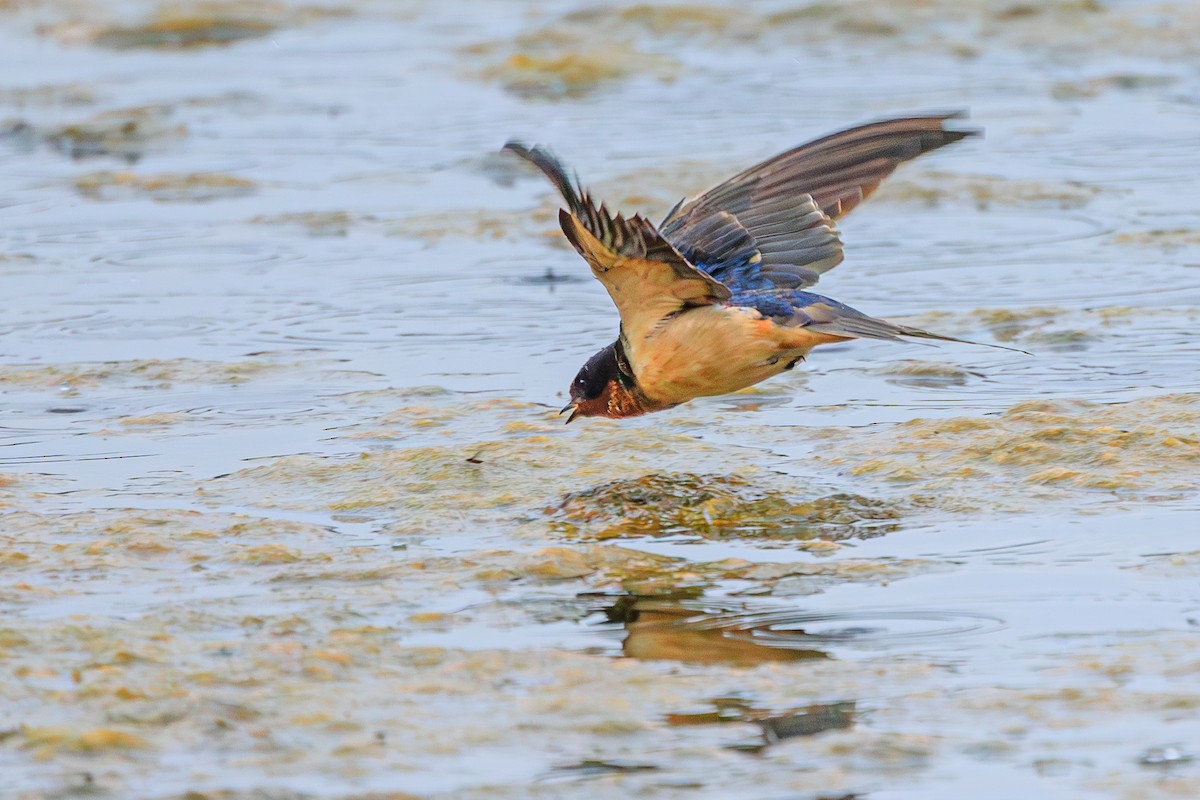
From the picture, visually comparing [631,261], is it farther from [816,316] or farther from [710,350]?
[816,316]

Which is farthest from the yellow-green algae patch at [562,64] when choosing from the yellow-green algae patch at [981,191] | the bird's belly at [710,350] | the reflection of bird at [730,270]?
the bird's belly at [710,350]

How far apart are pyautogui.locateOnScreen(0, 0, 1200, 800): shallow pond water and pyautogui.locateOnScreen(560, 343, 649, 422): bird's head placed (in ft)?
0.43

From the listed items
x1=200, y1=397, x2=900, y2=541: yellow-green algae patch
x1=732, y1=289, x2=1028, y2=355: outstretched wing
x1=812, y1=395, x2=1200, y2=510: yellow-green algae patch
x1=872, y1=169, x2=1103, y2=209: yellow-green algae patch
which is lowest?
x1=200, y1=397, x2=900, y2=541: yellow-green algae patch

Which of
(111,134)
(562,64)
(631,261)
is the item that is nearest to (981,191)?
(562,64)

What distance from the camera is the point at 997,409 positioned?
226 inches

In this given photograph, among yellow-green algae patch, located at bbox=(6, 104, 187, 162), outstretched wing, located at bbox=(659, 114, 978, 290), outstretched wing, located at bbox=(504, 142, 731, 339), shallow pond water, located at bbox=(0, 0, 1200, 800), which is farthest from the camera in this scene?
yellow-green algae patch, located at bbox=(6, 104, 187, 162)

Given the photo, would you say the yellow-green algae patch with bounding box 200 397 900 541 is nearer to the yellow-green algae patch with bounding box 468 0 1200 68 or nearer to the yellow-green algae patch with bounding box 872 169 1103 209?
the yellow-green algae patch with bounding box 872 169 1103 209

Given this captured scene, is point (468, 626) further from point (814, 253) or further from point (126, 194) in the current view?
point (126, 194)

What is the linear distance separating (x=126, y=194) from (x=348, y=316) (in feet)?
8.21

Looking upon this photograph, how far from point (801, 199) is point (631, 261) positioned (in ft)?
4.71

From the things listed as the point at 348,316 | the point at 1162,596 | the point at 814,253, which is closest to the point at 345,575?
the point at 1162,596

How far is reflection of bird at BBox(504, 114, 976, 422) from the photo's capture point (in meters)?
4.77

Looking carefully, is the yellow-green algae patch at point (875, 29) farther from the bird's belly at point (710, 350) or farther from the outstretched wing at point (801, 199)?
the bird's belly at point (710, 350)

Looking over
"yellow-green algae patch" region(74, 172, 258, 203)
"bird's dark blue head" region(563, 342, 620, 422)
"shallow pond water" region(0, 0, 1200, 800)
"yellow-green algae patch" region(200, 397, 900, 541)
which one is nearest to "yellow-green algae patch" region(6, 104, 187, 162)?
"shallow pond water" region(0, 0, 1200, 800)
